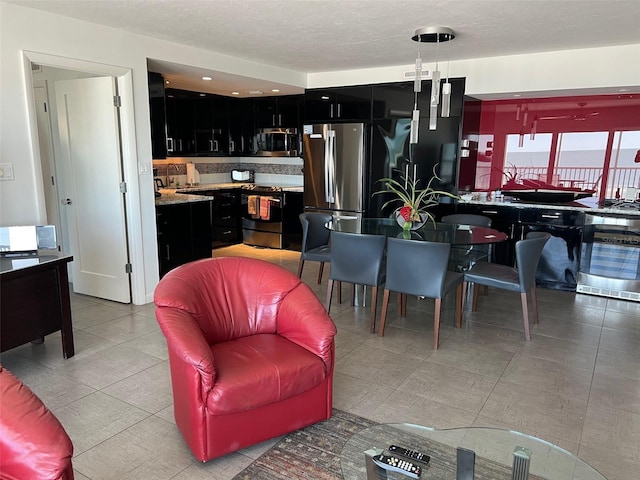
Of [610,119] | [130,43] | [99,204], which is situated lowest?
[99,204]

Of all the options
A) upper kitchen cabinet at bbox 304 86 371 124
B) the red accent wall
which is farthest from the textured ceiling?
upper kitchen cabinet at bbox 304 86 371 124

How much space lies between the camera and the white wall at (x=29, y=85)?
10.6ft

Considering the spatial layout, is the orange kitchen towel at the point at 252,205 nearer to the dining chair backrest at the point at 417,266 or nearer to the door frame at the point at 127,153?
the door frame at the point at 127,153

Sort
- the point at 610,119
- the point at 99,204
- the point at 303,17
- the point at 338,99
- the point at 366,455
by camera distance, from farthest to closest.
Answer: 1. the point at 338,99
2. the point at 610,119
3. the point at 99,204
4. the point at 303,17
5. the point at 366,455

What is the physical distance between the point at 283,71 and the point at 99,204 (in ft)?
9.14

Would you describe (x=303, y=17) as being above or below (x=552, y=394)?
above

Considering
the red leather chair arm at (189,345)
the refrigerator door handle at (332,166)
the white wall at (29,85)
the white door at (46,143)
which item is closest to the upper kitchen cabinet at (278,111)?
the refrigerator door handle at (332,166)

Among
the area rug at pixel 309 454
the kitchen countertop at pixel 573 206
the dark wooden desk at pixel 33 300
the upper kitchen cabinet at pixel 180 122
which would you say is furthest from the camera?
the upper kitchen cabinet at pixel 180 122

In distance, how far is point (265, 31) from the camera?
3803 millimetres

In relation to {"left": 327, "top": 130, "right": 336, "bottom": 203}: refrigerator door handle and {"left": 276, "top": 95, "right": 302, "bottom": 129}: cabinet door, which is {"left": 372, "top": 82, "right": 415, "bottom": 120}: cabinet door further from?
{"left": 276, "top": 95, "right": 302, "bottom": 129}: cabinet door

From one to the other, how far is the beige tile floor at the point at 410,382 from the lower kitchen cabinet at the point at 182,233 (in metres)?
0.86

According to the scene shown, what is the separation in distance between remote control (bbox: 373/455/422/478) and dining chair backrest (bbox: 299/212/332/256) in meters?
3.07

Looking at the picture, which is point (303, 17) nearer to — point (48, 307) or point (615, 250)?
point (48, 307)

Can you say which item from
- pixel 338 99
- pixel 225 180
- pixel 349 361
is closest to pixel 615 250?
pixel 349 361
